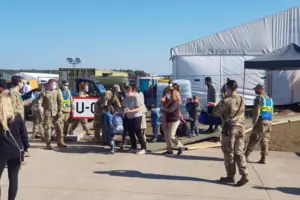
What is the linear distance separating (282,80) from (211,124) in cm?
1136

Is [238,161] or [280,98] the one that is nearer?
[238,161]

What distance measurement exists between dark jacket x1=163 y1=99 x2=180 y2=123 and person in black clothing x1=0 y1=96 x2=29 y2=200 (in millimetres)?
4432

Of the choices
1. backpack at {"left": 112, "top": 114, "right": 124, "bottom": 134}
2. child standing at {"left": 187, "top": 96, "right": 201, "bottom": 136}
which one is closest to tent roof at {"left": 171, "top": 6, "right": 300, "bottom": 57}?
child standing at {"left": 187, "top": 96, "right": 201, "bottom": 136}

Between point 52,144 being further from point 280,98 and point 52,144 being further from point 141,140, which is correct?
point 280,98

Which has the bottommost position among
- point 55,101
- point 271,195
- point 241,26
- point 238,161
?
point 271,195

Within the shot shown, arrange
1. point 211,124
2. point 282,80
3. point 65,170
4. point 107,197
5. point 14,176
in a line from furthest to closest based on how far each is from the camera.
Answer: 1. point 282,80
2. point 211,124
3. point 65,170
4. point 107,197
5. point 14,176

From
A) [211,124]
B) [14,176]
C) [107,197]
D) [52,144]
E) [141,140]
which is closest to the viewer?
[14,176]

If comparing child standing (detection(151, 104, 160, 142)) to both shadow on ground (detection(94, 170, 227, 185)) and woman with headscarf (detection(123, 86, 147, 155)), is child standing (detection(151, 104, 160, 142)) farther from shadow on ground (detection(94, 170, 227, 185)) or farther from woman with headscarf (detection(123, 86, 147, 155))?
shadow on ground (detection(94, 170, 227, 185))

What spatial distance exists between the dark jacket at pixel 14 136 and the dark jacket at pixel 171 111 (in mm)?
4399

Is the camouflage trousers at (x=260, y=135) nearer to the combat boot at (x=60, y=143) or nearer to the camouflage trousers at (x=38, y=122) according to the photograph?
the combat boot at (x=60, y=143)

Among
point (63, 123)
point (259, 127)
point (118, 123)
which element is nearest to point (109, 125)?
point (118, 123)

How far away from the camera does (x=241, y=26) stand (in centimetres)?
2245

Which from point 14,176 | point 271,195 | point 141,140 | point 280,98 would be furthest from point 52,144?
point 280,98

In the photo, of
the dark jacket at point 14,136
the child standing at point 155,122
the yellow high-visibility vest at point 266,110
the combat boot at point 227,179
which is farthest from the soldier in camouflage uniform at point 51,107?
the yellow high-visibility vest at point 266,110
